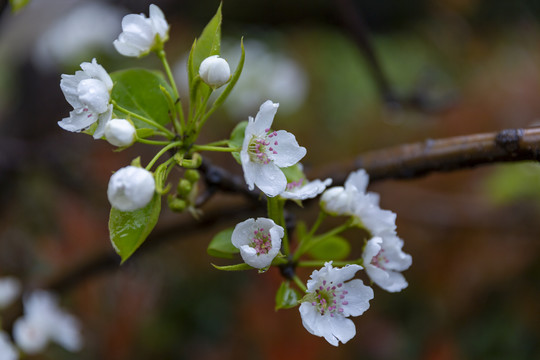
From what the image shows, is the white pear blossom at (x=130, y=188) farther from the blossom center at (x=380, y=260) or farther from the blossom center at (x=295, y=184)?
the blossom center at (x=380, y=260)

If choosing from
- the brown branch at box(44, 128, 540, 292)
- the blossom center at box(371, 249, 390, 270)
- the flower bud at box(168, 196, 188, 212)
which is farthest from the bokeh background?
the blossom center at box(371, 249, 390, 270)

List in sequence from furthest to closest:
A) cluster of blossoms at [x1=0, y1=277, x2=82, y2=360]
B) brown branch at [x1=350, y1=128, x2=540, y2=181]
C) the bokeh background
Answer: the bokeh background
cluster of blossoms at [x1=0, y1=277, x2=82, y2=360]
brown branch at [x1=350, y1=128, x2=540, y2=181]

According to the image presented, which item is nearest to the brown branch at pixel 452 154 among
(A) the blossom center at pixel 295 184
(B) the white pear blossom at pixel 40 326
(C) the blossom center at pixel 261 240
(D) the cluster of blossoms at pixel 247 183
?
(D) the cluster of blossoms at pixel 247 183

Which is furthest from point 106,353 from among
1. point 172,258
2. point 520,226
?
point 520,226

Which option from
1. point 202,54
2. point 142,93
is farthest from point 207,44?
point 142,93

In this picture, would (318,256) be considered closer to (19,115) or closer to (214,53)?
(214,53)

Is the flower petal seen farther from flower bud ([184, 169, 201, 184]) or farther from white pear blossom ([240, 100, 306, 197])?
flower bud ([184, 169, 201, 184])

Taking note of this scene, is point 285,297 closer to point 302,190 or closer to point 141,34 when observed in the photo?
point 302,190
